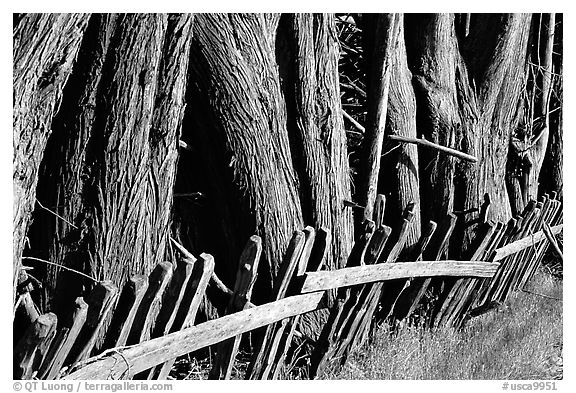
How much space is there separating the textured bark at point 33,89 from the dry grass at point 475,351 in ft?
7.29

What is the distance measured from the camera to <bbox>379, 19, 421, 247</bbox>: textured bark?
605 centimetres

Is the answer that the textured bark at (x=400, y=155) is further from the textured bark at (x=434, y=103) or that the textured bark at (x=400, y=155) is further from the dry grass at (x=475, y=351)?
the dry grass at (x=475, y=351)

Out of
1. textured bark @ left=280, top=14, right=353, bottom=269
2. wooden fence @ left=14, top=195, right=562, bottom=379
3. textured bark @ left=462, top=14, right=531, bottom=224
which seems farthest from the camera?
textured bark @ left=462, top=14, right=531, bottom=224

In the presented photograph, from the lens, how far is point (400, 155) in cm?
610

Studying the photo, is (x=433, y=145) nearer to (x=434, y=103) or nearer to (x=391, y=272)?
(x=434, y=103)

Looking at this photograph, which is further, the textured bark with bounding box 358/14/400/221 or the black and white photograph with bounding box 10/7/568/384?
the textured bark with bounding box 358/14/400/221

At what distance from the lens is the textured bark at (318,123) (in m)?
5.23

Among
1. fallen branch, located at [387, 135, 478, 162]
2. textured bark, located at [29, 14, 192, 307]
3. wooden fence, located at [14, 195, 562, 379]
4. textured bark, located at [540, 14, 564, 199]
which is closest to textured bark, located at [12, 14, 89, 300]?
textured bark, located at [29, 14, 192, 307]

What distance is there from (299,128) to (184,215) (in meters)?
1.00

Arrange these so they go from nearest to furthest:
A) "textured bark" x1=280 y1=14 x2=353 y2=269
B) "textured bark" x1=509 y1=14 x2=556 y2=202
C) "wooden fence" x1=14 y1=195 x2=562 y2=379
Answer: "wooden fence" x1=14 y1=195 x2=562 y2=379
"textured bark" x1=280 y1=14 x2=353 y2=269
"textured bark" x1=509 y1=14 x2=556 y2=202

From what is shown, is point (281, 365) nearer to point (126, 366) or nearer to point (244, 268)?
point (244, 268)

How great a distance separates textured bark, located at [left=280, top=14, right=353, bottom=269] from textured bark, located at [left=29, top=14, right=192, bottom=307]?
3.87 ft

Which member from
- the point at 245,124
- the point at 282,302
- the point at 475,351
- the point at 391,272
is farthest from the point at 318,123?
the point at 475,351

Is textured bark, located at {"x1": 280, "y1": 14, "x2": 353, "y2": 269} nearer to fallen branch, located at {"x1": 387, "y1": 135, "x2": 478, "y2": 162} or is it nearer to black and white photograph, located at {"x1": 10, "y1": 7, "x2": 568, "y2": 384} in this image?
black and white photograph, located at {"x1": 10, "y1": 7, "x2": 568, "y2": 384}
